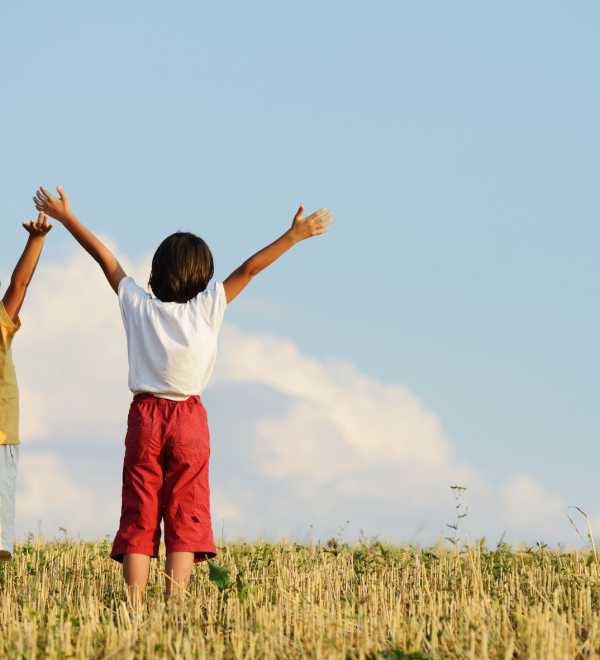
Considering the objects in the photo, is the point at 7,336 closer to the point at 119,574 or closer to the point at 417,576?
the point at 119,574

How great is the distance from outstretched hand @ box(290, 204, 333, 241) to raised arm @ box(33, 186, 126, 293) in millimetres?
1227

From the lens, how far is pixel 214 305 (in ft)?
15.6

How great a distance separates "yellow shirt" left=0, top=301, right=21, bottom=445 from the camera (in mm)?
5121

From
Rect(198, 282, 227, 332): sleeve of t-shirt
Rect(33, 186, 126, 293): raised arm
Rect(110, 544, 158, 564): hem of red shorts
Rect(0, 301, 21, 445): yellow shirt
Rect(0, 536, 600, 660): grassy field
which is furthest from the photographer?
Rect(0, 301, 21, 445): yellow shirt

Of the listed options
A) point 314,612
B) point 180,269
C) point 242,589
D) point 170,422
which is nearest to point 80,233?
point 180,269

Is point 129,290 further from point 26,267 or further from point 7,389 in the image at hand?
point 7,389

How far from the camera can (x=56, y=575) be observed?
595 centimetres

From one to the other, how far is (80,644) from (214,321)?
2059 millimetres

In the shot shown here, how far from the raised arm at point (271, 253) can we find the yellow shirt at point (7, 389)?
1674mm

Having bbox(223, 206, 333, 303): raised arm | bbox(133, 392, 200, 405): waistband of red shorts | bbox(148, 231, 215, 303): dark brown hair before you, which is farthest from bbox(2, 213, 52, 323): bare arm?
bbox(223, 206, 333, 303): raised arm

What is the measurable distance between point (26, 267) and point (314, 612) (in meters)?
3.19

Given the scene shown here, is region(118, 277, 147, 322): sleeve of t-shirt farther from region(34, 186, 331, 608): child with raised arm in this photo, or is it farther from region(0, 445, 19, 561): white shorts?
region(0, 445, 19, 561): white shorts

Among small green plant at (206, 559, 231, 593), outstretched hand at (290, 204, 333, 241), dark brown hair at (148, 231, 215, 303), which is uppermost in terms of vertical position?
outstretched hand at (290, 204, 333, 241)

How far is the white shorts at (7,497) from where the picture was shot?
5031mm
